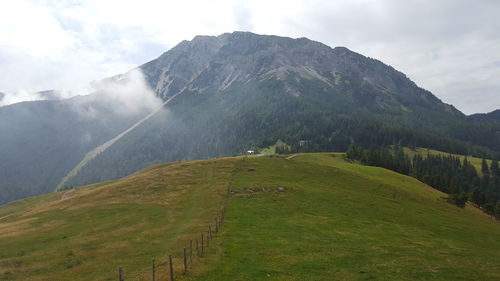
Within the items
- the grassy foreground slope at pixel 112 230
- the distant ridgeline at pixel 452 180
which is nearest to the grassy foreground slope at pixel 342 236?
the grassy foreground slope at pixel 112 230

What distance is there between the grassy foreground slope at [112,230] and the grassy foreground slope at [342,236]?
709 cm

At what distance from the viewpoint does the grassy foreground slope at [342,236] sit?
1140 inches

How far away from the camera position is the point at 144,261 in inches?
1344

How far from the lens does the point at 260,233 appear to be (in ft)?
141

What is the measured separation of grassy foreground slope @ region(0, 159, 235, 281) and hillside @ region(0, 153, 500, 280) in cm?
17

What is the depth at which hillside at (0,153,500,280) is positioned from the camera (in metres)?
30.3

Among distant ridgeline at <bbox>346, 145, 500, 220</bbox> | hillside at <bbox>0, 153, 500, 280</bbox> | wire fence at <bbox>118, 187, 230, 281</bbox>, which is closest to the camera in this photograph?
wire fence at <bbox>118, 187, 230, 281</bbox>

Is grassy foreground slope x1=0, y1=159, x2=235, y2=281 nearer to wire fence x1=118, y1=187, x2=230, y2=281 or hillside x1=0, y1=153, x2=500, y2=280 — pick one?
hillside x1=0, y1=153, x2=500, y2=280

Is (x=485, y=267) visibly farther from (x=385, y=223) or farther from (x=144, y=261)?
(x=144, y=261)

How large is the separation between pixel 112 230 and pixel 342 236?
33.2 meters

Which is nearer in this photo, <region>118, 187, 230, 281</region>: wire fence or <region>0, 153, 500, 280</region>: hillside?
<region>118, 187, 230, 281</region>: wire fence

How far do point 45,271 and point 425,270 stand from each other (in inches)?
1459

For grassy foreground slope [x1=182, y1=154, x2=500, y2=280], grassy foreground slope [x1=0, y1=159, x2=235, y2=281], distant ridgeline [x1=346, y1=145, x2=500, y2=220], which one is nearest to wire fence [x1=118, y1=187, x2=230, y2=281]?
grassy foreground slope [x1=0, y1=159, x2=235, y2=281]

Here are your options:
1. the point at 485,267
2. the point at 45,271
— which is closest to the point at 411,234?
the point at 485,267
